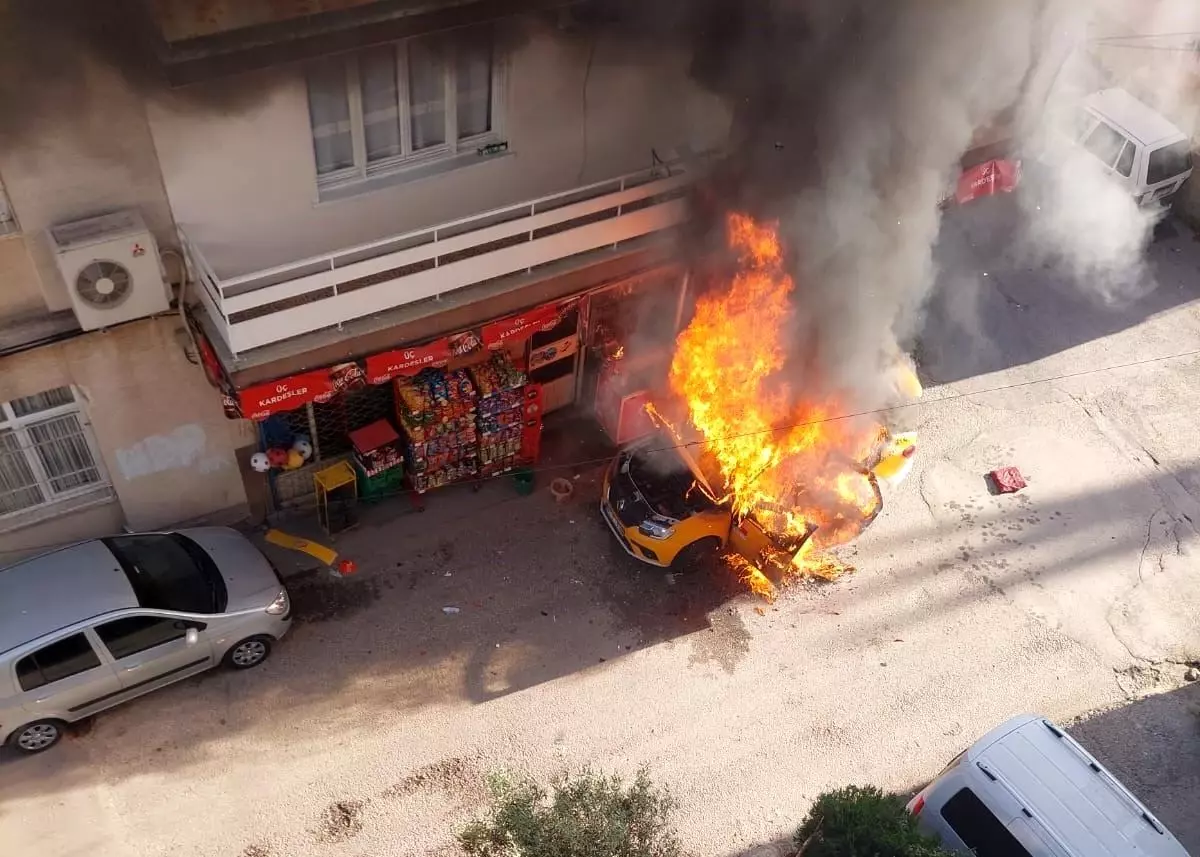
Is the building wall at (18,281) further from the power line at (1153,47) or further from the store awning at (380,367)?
the power line at (1153,47)

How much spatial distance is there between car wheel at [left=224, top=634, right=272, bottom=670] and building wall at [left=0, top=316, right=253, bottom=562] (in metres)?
1.86

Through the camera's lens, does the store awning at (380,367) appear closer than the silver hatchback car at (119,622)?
No

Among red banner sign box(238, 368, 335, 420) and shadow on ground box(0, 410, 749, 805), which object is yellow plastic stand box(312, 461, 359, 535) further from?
red banner sign box(238, 368, 335, 420)

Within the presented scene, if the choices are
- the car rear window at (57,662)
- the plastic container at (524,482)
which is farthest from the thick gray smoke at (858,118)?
the car rear window at (57,662)

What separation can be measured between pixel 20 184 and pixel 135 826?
223 inches

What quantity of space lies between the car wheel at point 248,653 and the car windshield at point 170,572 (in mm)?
543

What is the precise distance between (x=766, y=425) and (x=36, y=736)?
8.16 meters

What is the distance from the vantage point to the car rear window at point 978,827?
8.03m

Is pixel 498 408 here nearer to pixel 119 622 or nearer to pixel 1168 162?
pixel 119 622

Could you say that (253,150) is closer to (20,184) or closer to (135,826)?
(20,184)

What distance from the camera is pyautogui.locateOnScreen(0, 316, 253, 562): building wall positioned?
8867mm

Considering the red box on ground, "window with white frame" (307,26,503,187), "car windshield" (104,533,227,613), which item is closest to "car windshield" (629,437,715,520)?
"window with white frame" (307,26,503,187)

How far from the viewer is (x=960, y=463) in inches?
504

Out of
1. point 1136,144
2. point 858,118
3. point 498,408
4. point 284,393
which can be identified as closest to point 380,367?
point 284,393
